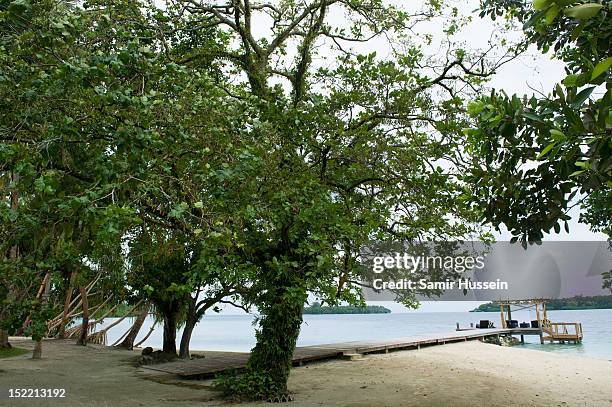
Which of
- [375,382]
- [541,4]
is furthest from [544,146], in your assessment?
[375,382]

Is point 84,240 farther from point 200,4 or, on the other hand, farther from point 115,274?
point 115,274

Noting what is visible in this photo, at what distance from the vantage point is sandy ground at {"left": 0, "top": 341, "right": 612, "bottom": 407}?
882 centimetres

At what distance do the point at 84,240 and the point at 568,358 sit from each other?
14959mm

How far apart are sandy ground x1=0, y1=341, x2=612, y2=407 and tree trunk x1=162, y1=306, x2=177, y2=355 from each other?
132cm

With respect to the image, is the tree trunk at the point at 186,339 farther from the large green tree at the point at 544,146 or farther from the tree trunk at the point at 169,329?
the large green tree at the point at 544,146

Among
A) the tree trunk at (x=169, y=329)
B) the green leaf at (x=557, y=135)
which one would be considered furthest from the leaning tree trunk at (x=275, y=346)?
→ the tree trunk at (x=169, y=329)

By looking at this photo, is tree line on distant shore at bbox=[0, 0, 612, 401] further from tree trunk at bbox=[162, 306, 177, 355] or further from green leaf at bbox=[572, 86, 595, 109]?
tree trunk at bbox=[162, 306, 177, 355]

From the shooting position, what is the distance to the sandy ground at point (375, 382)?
8.82 m

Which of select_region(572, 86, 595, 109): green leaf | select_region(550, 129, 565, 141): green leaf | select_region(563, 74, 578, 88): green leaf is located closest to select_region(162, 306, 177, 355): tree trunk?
select_region(550, 129, 565, 141): green leaf

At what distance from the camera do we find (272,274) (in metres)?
8.66

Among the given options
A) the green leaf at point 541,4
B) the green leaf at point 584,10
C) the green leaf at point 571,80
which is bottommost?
the green leaf at point 584,10

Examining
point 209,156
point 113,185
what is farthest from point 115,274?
point 113,185

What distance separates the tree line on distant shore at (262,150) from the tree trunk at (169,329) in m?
1.62

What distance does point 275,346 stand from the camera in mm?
8703
